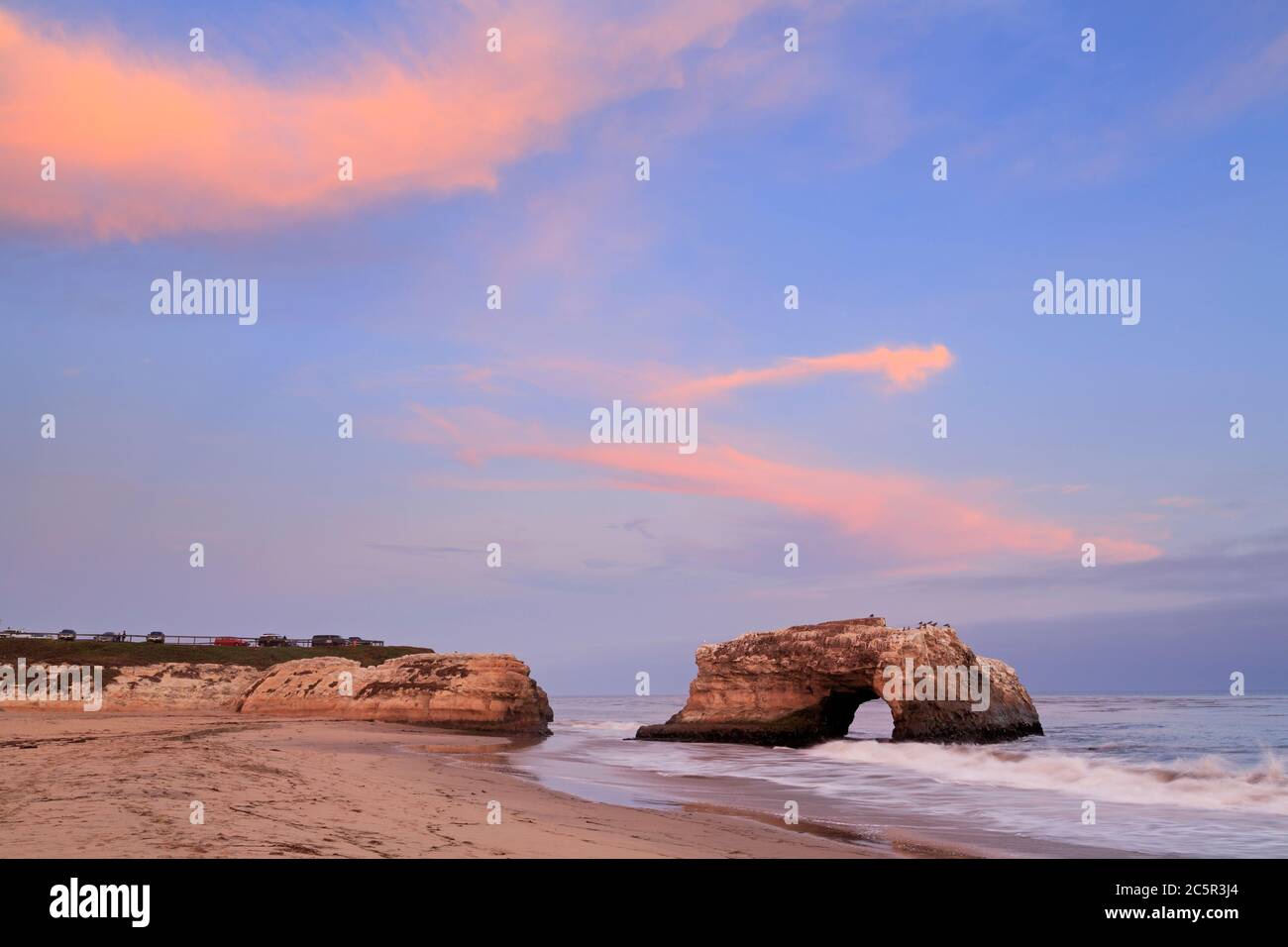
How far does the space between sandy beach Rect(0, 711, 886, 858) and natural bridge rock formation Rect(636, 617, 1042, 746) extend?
80.1 ft

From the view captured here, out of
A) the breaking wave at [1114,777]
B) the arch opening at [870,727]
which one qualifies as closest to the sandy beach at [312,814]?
the breaking wave at [1114,777]

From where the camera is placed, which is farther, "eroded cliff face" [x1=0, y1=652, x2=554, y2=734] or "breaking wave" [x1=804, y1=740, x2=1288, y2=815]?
"eroded cliff face" [x1=0, y1=652, x2=554, y2=734]

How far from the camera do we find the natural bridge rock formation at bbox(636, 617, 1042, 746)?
38.8m

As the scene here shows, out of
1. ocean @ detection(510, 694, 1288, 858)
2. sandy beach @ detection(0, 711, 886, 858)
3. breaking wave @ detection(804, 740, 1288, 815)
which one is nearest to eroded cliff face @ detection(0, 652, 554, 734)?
ocean @ detection(510, 694, 1288, 858)

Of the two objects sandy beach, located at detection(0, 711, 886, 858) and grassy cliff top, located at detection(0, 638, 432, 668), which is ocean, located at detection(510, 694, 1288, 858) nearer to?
sandy beach, located at detection(0, 711, 886, 858)

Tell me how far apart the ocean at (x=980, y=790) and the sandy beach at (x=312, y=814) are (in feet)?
7.18

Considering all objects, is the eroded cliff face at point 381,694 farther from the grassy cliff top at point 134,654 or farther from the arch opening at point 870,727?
the arch opening at point 870,727

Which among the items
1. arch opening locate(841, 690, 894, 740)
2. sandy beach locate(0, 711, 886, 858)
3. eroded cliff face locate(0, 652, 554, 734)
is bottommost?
arch opening locate(841, 690, 894, 740)

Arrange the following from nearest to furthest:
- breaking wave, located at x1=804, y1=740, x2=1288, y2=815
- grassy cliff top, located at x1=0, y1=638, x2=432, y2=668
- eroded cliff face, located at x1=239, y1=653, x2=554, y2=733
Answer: breaking wave, located at x1=804, y1=740, x2=1288, y2=815 < eroded cliff face, located at x1=239, y1=653, x2=554, y2=733 < grassy cliff top, located at x1=0, y1=638, x2=432, y2=668
